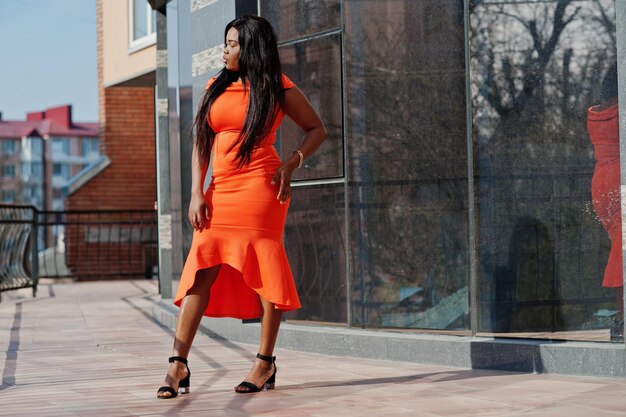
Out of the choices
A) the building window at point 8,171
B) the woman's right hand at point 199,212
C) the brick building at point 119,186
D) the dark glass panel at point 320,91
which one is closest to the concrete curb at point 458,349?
the dark glass panel at point 320,91

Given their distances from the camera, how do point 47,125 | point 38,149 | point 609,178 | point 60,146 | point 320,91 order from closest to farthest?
point 609,178 → point 320,91 → point 47,125 → point 38,149 → point 60,146

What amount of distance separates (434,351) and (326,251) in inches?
48.4

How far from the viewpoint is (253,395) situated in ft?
16.7

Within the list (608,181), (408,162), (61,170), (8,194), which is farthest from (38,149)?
(608,181)

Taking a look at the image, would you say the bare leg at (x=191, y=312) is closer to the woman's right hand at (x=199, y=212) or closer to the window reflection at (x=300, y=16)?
the woman's right hand at (x=199, y=212)

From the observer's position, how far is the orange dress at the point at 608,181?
590cm

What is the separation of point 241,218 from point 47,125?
12347 centimetres

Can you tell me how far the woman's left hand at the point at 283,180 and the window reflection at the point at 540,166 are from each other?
5.43 feet

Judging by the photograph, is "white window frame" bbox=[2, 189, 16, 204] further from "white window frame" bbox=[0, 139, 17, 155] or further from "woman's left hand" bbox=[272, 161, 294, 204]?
"woman's left hand" bbox=[272, 161, 294, 204]

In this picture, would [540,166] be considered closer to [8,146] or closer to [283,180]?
[283,180]

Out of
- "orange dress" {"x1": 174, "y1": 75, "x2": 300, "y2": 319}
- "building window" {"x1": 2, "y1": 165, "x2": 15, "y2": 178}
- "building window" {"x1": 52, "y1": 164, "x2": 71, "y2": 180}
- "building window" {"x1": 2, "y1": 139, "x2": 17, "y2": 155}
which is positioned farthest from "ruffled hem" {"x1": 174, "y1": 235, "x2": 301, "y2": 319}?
"building window" {"x1": 52, "y1": 164, "x2": 71, "y2": 180}

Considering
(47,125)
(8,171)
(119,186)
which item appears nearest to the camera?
(119,186)

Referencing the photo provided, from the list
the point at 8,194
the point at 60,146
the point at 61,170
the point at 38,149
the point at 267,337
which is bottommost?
the point at 267,337

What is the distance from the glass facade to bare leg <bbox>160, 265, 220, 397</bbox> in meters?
1.92
